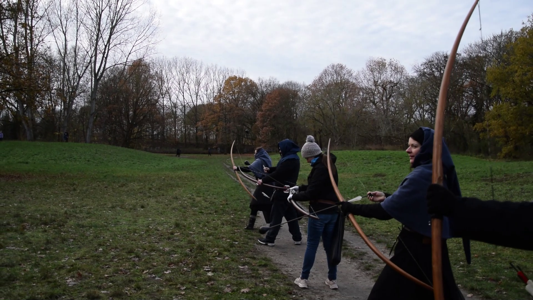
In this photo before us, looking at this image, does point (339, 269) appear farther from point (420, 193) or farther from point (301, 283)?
point (420, 193)

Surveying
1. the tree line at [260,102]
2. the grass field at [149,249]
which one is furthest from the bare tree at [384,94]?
the grass field at [149,249]

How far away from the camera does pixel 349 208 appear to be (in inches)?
153

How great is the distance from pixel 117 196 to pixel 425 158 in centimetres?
1510

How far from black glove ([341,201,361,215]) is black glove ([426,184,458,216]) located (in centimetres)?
145

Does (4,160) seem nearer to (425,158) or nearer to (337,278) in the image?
(337,278)

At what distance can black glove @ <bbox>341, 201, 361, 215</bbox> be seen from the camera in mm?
3795

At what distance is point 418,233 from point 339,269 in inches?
164

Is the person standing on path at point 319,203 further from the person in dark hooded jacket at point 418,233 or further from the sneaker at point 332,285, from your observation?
the person in dark hooded jacket at point 418,233

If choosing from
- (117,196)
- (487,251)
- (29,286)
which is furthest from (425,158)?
(117,196)

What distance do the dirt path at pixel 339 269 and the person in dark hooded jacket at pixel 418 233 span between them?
105 inches

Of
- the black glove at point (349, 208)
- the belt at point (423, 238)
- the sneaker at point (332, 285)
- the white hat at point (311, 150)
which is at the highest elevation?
the white hat at point (311, 150)

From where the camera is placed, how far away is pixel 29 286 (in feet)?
18.6

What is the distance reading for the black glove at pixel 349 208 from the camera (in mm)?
3795

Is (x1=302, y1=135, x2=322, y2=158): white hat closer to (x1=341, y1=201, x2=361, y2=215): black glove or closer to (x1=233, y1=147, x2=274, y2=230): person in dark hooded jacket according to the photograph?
(x1=341, y1=201, x2=361, y2=215): black glove
